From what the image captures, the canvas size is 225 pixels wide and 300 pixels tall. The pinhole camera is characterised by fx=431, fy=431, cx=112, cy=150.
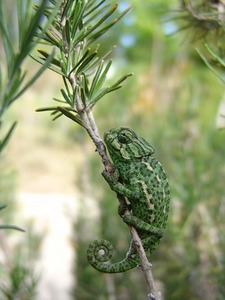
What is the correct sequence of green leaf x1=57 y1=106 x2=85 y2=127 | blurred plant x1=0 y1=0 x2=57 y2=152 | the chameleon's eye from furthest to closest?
the chameleon's eye < green leaf x1=57 y1=106 x2=85 y2=127 < blurred plant x1=0 y1=0 x2=57 y2=152

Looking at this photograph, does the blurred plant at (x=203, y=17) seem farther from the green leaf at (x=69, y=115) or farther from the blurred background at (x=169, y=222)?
the green leaf at (x=69, y=115)

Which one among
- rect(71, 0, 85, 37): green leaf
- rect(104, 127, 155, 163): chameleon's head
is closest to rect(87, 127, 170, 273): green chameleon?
rect(104, 127, 155, 163): chameleon's head

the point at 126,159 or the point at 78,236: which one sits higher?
the point at 126,159

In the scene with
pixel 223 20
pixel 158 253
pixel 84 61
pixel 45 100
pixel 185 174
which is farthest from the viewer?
pixel 45 100

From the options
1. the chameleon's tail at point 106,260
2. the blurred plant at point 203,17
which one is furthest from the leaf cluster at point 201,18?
the chameleon's tail at point 106,260

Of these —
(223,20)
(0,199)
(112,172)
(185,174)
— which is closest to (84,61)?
(112,172)

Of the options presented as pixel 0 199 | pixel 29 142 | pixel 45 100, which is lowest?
pixel 29 142

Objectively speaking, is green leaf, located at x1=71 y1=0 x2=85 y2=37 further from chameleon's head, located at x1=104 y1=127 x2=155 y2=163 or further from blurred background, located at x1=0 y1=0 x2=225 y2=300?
blurred background, located at x1=0 y1=0 x2=225 y2=300

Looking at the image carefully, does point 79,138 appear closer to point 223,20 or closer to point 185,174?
point 185,174
